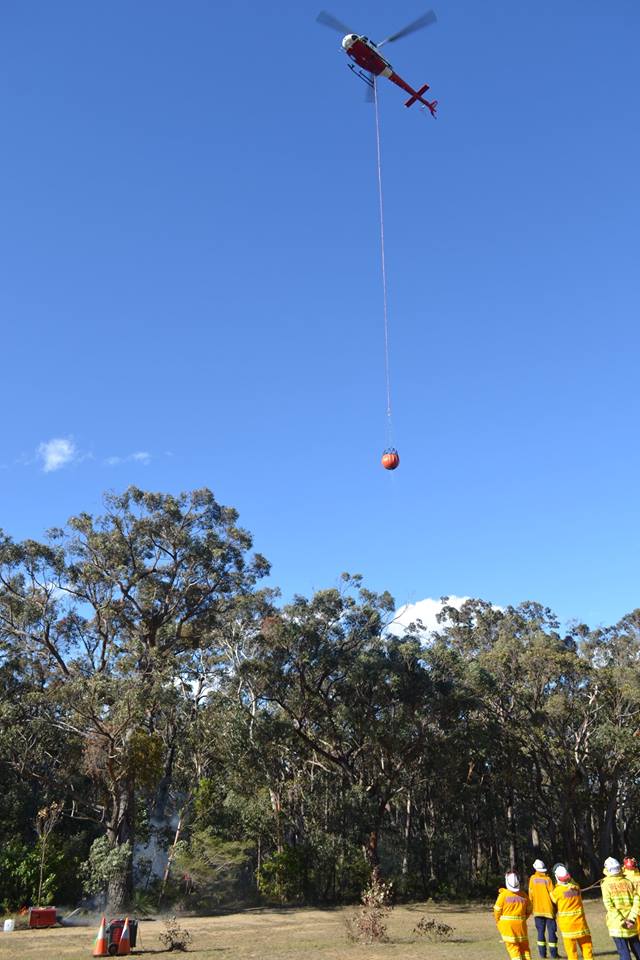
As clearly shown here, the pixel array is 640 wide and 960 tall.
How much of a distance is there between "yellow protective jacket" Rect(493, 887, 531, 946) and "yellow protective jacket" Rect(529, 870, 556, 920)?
66.1 inches

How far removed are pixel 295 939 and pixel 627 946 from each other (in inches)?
371

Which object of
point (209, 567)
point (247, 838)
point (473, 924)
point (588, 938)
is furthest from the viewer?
point (209, 567)

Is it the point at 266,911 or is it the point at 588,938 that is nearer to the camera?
the point at 588,938

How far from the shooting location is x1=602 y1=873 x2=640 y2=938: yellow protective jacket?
816 centimetres

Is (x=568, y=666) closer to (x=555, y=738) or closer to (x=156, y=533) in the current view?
(x=555, y=738)

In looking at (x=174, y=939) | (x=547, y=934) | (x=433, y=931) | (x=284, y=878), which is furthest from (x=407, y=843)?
(x=547, y=934)

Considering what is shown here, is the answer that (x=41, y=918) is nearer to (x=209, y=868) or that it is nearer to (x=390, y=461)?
(x=209, y=868)

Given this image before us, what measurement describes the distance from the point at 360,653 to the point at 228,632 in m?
4.41

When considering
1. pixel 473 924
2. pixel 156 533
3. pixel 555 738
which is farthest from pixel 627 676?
pixel 156 533

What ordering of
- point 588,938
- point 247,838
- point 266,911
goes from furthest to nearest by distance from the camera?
1. point 247,838
2. point 266,911
3. point 588,938

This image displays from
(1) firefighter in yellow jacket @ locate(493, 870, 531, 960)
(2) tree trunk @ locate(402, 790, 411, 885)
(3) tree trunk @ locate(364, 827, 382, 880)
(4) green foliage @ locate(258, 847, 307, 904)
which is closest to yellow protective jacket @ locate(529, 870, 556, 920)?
(1) firefighter in yellow jacket @ locate(493, 870, 531, 960)

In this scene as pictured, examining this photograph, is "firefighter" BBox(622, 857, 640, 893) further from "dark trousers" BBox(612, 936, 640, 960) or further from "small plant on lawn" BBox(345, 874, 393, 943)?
"small plant on lawn" BBox(345, 874, 393, 943)

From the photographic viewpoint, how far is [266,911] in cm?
2181

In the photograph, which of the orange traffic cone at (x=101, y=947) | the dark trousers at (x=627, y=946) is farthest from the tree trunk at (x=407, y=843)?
the dark trousers at (x=627, y=946)
